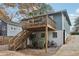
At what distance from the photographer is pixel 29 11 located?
3742mm

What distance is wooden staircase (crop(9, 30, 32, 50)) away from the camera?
3708mm

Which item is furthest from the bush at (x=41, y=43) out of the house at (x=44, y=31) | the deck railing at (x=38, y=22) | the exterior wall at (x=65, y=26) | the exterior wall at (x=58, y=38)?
the exterior wall at (x=65, y=26)

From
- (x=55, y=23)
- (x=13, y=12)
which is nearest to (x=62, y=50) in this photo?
(x=55, y=23)

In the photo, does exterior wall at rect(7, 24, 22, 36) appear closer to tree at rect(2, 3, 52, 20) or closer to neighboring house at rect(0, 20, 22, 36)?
neighboring house at rect(0, 20, 22, 36)

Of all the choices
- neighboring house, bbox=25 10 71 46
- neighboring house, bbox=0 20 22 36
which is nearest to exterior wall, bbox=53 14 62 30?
neighboring house, bbox=25 10 71 46

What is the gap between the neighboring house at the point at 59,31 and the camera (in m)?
3.67

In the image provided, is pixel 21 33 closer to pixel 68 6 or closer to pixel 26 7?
pixel 26 7

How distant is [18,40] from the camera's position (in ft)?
12.2

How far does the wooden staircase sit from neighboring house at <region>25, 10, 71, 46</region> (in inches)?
5.0

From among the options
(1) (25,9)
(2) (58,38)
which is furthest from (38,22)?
(2) (58,38)

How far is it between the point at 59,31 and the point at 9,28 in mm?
707

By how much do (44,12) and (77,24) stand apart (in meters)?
0.50

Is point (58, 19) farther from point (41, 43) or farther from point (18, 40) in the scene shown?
point (18, 40)

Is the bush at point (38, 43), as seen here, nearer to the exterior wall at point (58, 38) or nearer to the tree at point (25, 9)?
the exterior wall at point (58, 38)
